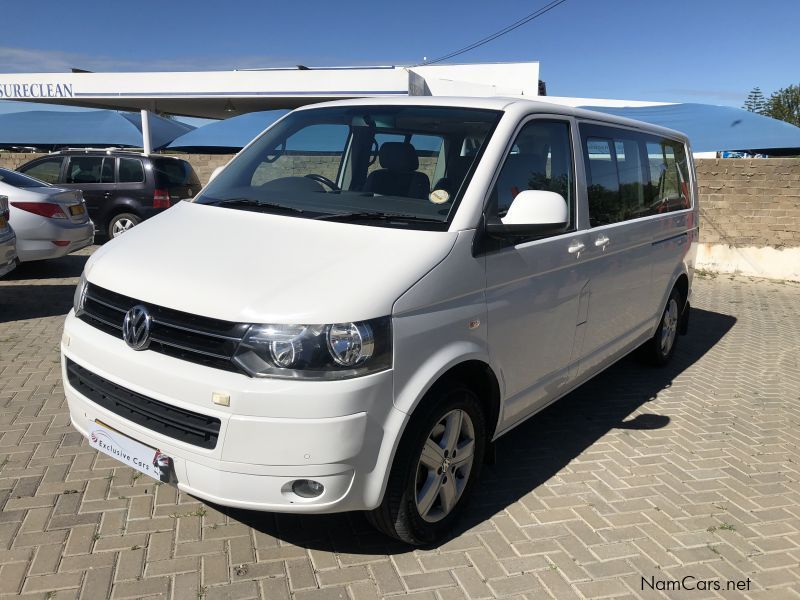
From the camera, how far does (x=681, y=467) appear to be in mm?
4207

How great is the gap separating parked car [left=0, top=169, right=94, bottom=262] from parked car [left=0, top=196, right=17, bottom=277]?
1.45 meters

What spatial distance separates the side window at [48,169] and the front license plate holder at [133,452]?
10825 millimetres

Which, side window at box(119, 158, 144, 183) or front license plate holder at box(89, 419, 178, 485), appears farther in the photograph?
side window at box(119, 158, 144, 183)

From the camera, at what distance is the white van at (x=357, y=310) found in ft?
8.28

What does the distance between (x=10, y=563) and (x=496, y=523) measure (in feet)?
7.43

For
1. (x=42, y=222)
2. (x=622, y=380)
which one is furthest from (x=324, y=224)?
(x=42, y=222)

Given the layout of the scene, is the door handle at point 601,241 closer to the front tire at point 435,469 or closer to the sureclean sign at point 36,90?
the front tire at point 435,469

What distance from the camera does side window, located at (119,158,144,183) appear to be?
1194 centimetres

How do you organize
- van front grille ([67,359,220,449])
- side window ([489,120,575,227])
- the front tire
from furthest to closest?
side window ([489,120,575,227]) → the front tire → van front grille ([67,359,220,449])

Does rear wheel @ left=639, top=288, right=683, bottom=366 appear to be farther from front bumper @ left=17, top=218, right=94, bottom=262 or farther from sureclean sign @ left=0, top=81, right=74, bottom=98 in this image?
sureclean sign @ left=0, top=81, right=74, bottom=98

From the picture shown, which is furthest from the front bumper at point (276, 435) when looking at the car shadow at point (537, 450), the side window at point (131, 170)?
the side window at point (131, 170)

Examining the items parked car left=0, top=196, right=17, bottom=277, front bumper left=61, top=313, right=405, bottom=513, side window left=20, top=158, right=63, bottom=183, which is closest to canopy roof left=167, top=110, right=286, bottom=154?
side window left=20, top=158, right=63, bottom=183

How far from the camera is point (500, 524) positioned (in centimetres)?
342

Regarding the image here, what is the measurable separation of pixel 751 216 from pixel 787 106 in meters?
40.7
